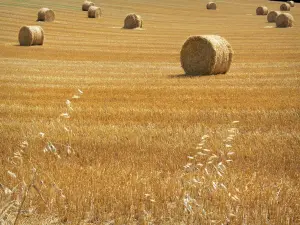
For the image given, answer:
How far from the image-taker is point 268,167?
6234 mm

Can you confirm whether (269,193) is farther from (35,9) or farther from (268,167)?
(35,9)

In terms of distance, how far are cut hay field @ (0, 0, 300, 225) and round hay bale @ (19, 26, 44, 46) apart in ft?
18.0

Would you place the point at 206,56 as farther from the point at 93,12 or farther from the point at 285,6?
the point at 285,6

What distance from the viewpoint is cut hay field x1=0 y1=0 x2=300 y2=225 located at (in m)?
4.64

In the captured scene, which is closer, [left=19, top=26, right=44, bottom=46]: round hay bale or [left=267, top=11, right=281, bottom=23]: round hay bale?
[left=19, top=26, right=44, bottom=46]: round hay bale

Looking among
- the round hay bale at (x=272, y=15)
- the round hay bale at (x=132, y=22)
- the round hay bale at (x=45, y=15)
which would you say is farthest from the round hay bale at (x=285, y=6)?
the round hay bale at (x=45, y=15)

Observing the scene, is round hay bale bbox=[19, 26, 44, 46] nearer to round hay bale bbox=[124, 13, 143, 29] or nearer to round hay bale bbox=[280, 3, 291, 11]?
round hay bale bbox=[124, 13, 143, 29]

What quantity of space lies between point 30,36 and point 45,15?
15018 mm

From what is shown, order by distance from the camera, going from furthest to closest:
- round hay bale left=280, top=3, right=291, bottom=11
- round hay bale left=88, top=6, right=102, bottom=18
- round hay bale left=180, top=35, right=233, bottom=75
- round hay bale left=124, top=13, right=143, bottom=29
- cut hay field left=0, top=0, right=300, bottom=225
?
1. round hay bale left=280, top=3, right=291, bottom=11
2. round hay bale left=88, top=6, right=102, bottom=18
3. round hay bale left=124, top=13, right=143, bottom=29
4. round hay bale left=180, top=35, right=233, bottom=75
5. cut hay field left=0, top=0, right=300, bottom=225

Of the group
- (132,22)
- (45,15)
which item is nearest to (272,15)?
(132,22)

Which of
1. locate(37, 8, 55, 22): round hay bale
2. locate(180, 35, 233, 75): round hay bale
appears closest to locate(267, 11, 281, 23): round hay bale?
locate(37, 8, 55, 22): round hay bale

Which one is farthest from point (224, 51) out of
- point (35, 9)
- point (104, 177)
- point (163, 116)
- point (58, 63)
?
point (35, 9)

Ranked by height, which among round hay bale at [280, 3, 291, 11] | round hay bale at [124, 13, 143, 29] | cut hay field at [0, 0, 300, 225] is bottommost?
round hay bale at [124, 13, 143, 29]

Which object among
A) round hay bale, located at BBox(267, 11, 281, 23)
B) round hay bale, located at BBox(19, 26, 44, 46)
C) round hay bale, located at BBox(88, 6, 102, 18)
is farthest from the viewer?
round hay bale, located at BBox(88, 6, 102, 18)
